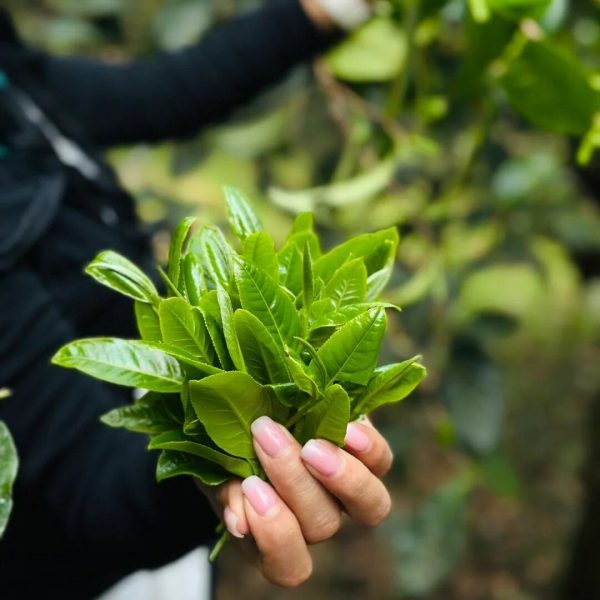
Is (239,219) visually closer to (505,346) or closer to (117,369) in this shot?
(117,369)

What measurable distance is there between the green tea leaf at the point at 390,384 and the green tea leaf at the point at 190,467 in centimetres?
8

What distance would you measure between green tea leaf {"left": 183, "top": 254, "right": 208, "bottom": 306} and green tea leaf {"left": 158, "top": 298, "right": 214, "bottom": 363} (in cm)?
2

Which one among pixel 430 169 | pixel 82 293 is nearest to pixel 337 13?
pixel 430 169

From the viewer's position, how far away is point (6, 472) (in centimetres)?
43

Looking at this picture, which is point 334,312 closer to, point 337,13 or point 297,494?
point 297,494

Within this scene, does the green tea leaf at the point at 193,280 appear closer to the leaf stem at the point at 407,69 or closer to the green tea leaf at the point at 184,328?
the green tea leaf at the point at 184,328

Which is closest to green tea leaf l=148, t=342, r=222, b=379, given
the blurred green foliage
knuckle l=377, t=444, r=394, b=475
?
knuckle l=377, t=444, r=394, b=475

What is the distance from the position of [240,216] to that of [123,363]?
0.32 ft

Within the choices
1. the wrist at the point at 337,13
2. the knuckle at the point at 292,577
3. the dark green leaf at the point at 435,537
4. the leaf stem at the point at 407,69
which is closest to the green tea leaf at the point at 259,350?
the knuckle at the point at 292,577

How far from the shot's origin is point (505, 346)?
6.96 feet

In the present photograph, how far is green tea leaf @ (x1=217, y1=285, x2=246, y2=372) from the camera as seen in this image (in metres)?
0.36

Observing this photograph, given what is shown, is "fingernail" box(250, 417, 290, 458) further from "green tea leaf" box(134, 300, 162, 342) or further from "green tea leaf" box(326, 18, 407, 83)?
"green tea leaf" box(326, 18, 407, 83)

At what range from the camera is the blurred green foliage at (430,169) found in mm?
727

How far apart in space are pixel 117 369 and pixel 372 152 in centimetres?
64
